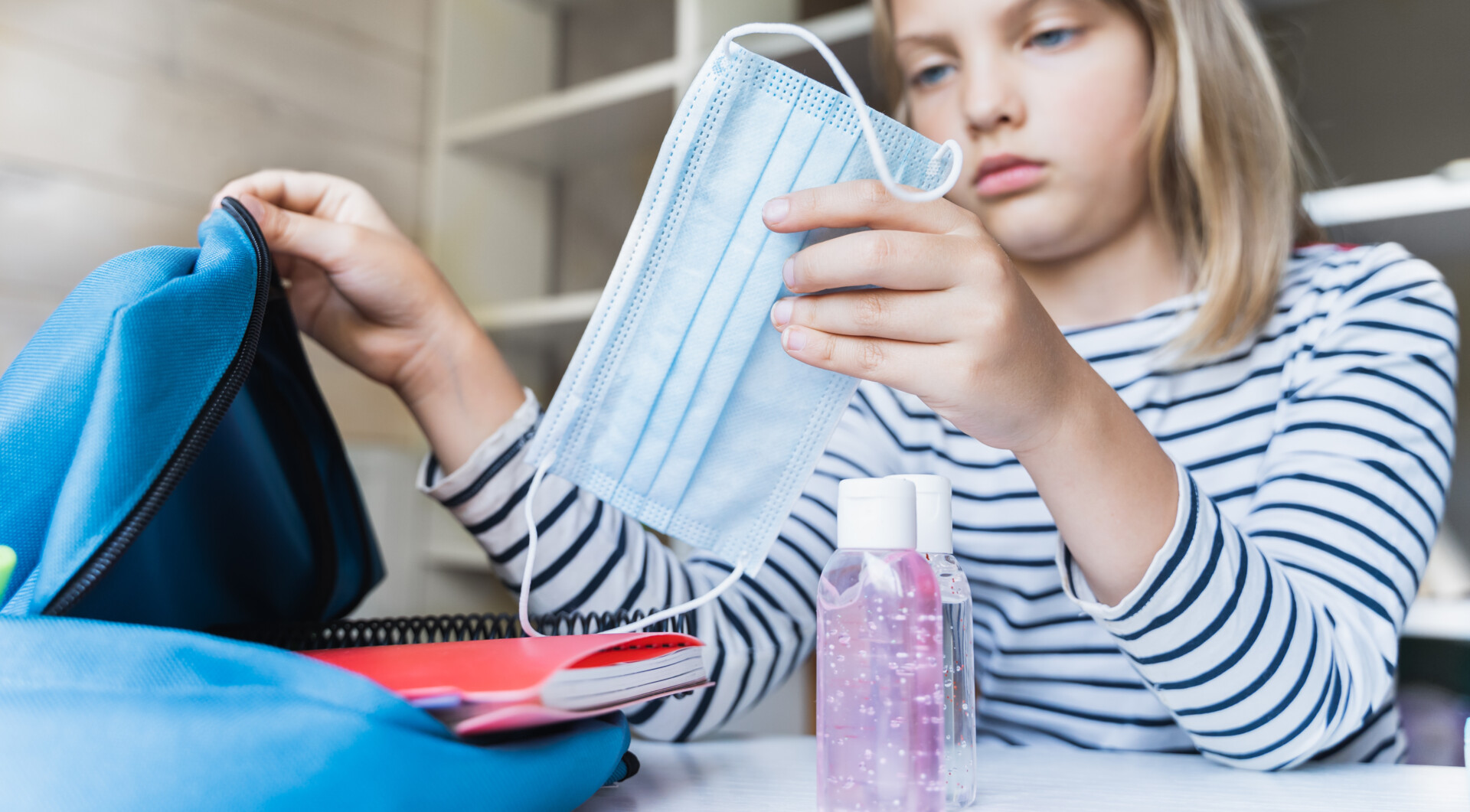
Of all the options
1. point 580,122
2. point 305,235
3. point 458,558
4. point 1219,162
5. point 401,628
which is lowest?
point 458,558

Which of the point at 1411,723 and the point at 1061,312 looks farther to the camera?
the point at 1411,723

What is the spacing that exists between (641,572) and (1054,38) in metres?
0.53

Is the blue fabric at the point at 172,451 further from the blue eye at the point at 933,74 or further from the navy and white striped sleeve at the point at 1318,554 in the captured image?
the blue eye at the point at 933,74

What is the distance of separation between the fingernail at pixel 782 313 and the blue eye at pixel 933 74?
18.5 inches

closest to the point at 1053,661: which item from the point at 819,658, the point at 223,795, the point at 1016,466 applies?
the point at 1016,466

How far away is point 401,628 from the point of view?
0.53m

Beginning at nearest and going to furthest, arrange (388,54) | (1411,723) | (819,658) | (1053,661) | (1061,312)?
(819,658) → (1053,661) → (1061,312) → (1411,723) → (388,54)

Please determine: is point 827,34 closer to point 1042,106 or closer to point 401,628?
point 1042,106

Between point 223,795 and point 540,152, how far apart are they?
5.93ft

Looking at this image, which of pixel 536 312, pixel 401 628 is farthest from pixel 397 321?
pixel 536 312

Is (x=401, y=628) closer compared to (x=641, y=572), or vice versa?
(x=401, y=628)

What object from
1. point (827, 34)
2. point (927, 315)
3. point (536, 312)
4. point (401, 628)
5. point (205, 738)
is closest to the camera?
point (205, 738)

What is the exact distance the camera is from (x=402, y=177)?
1.87 meters

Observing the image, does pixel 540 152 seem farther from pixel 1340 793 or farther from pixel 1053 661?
pixel 1340 793
